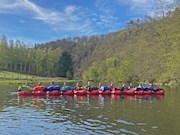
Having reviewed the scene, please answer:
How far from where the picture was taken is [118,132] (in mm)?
17109

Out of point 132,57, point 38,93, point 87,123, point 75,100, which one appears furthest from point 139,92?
point 132,57

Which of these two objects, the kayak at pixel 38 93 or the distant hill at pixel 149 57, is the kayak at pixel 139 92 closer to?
the distant hill at pixel 149 57

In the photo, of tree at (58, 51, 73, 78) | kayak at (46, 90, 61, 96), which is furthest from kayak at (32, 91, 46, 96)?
tree at (58, 51, 73, 78)

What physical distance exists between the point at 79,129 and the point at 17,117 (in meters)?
6.76

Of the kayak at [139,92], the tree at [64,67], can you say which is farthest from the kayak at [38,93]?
the tree at [64,67]

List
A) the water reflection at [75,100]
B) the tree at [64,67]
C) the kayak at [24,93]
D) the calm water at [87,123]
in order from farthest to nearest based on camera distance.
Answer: the tree at [64,67]
the kayak at [24,93]
the water reflection at [75,100]
the calm water at [87,123]

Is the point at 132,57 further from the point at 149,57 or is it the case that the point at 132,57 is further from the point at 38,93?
the point at 38,93

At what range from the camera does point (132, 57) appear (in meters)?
96.4

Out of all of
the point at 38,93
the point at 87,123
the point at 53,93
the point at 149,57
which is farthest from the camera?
the point at 149,57

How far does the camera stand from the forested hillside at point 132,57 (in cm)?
4758

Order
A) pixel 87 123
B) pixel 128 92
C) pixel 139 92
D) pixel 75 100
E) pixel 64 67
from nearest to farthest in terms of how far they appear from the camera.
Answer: pixel 87 123 → pixel 75 100 → pixel 128 92 → pixel 139 92 → pixel 64 67

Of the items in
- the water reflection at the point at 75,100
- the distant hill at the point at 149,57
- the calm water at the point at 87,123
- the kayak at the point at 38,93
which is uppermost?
the distant hill at the point at 149,57

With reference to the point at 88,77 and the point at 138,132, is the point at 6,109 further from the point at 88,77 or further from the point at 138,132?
the point at 88,77

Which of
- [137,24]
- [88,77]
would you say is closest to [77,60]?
[137,24]
